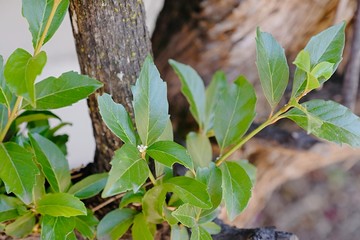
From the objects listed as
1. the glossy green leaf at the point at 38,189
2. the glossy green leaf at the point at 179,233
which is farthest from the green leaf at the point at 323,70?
the glossy green leaf at the point at 38,189

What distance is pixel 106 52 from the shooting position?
0.64 metres

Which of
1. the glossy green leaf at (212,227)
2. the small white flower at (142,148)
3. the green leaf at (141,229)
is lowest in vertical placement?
the glossy green leaf at (212,227)

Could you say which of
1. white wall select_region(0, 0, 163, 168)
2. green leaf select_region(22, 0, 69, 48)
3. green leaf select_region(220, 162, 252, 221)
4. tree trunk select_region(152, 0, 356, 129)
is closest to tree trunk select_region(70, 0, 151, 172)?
green leaf select_region(22, 0, 69, 48)

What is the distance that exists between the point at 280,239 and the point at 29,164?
313 millimetres

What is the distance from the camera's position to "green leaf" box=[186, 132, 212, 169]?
0.72 metres

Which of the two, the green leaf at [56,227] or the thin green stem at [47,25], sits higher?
the thin green stem at [47,25]

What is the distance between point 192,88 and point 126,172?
270mm

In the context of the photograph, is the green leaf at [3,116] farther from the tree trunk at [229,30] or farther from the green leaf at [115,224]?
the tree trunk at [229,30]

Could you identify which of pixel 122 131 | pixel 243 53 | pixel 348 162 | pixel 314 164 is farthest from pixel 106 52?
pixel 348 162

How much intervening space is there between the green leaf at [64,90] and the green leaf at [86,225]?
148 mm

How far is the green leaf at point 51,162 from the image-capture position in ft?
2.09

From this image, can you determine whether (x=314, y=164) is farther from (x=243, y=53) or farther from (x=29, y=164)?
(x=29, y=164)

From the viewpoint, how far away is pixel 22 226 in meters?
0.65

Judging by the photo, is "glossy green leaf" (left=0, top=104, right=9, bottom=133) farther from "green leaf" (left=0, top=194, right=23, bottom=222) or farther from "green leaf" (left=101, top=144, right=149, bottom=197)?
"green leaf" (left=101, top=144, right=149, bottom=197)
